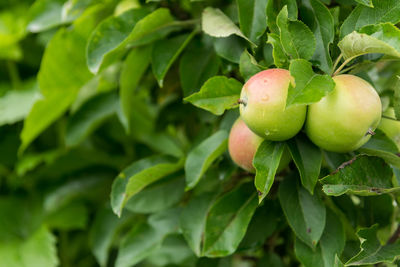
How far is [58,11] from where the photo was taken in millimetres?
931

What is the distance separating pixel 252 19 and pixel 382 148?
223mm

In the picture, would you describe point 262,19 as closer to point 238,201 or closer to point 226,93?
point 226,93

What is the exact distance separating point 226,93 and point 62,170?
0.70 metres

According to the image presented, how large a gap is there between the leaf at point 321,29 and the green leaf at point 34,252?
72 cm

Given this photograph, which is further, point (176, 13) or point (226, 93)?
point (176, 13)

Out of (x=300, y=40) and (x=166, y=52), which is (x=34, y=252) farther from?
(x=300, y=40)

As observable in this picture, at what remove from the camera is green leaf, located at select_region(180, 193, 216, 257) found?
0.69 m

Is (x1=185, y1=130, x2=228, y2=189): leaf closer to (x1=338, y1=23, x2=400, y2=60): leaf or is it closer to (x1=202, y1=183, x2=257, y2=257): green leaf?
(x1=202, y1=183, x2=257, y2=257): green leaf

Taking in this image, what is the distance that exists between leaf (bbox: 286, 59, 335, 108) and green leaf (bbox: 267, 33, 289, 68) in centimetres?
4

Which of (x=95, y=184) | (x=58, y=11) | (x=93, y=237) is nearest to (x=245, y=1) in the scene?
(x=58, y=11)

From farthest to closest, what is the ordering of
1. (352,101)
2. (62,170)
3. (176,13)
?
(62,170), (176,13), (352,101)

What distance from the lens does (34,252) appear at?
3.47 feet

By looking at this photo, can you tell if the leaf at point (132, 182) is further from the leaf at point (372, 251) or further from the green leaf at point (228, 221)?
the leaf at point (372, 251)

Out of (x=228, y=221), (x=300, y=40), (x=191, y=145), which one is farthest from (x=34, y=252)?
(x=300, y=40)
